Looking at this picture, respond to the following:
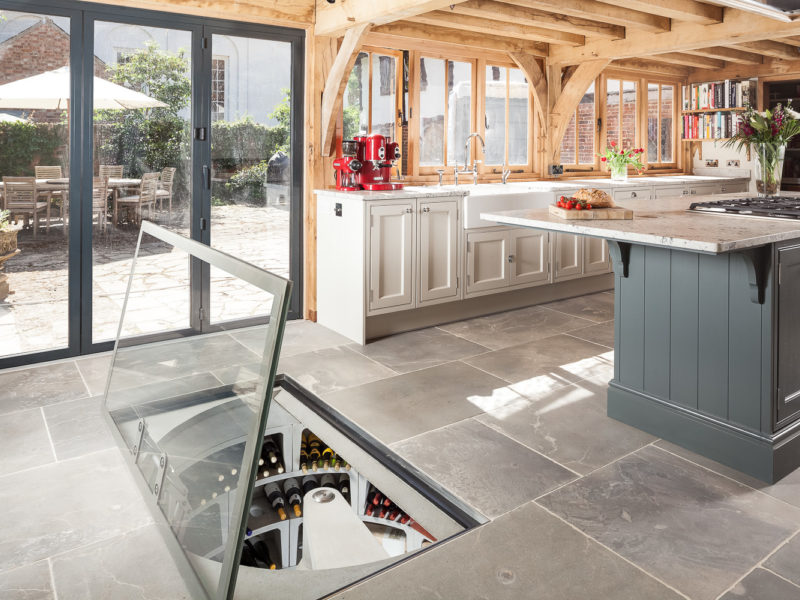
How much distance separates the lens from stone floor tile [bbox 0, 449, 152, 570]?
218 centimetres

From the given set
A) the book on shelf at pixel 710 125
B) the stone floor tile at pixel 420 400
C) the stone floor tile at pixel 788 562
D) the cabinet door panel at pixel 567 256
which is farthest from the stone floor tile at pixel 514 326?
the book on shelf at pixel 710 125

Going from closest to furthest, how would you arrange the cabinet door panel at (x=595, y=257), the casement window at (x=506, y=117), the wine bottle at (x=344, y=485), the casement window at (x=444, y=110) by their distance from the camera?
the wine bottle at (x=344, y=485), the casement window at (x=444, y=110), the cabinet door panel at (x=595, y=257), the casement window at (x=506, y=117)

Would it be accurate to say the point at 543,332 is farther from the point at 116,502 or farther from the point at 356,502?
the point at 116,502

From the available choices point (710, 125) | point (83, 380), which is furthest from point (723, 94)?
point (83, 380)

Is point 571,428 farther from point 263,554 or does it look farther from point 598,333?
point 598,333

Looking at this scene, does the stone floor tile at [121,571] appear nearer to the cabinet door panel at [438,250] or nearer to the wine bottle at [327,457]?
the wine bottle at [327,457]

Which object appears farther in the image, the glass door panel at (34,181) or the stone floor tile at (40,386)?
the glass door panel at (34,181)

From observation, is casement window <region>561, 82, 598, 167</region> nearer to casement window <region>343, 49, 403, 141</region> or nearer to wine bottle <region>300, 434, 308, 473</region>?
casement window <region>343, 49, 403, 141</region>

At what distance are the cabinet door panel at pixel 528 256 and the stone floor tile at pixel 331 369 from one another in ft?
5.60

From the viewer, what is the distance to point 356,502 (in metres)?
2.83

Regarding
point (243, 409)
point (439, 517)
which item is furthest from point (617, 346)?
point (243, 409)

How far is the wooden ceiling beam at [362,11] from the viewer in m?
3.57

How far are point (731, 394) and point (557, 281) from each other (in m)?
2.96

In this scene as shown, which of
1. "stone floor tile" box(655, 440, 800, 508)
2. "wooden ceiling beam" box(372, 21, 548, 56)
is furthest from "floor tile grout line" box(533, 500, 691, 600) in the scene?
"wooden ceiling beam" box(372, 21, 548, 56)
